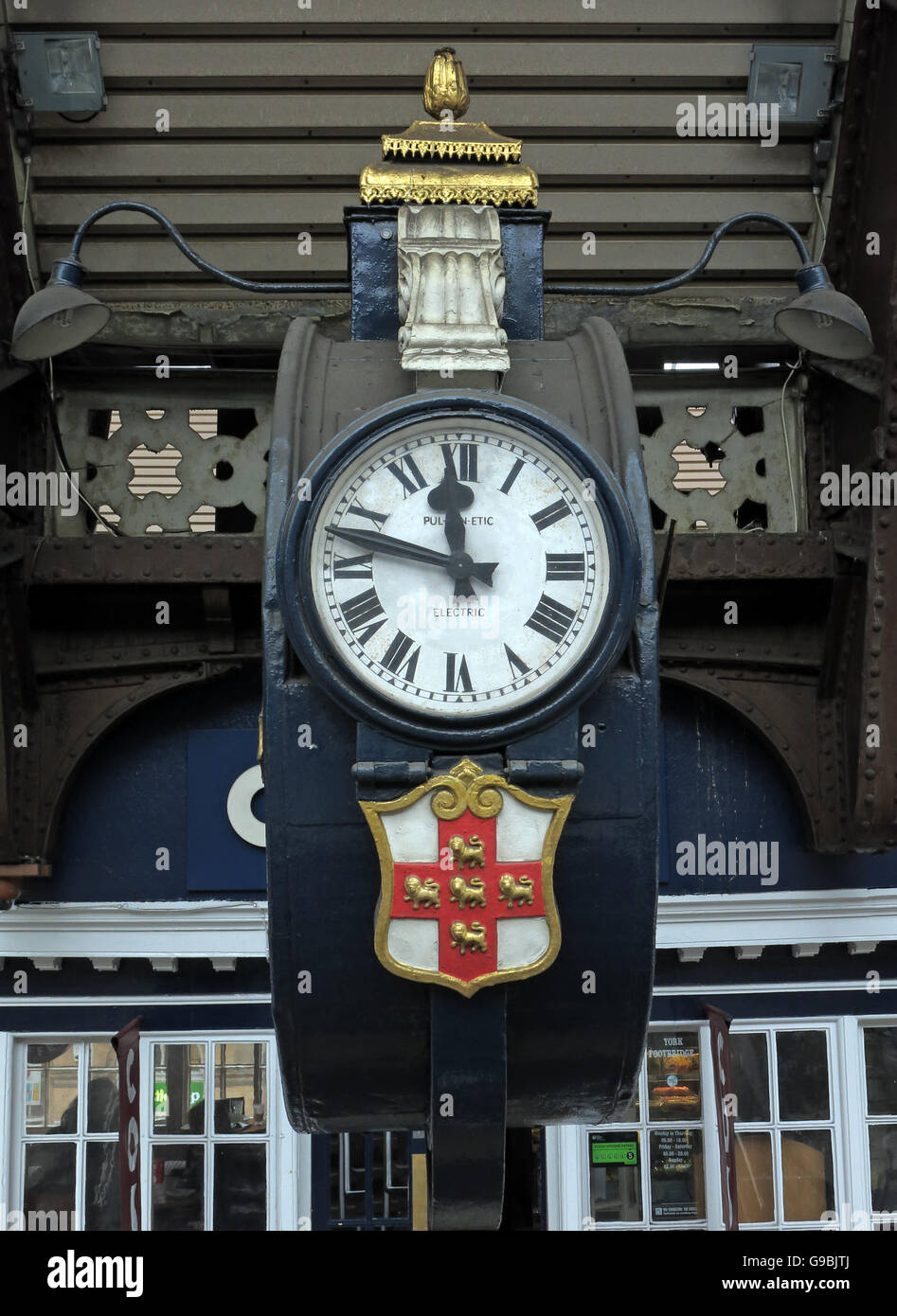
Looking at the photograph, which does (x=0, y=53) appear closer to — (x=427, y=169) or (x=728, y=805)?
(x=427, y=169)

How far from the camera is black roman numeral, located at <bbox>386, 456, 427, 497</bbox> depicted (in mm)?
3490

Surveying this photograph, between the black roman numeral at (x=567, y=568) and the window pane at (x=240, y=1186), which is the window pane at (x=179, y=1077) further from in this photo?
the black roman numeral at (x=567, y=568)

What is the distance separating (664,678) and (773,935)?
142 cm

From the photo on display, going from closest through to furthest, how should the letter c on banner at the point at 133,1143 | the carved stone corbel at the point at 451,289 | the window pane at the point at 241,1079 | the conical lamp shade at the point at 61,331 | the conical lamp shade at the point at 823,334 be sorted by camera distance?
the carved stone corbel at the point at 451,289, the conical lamp shade at the point at 61,331, the conical lamp shade at the point at 823,334, the letter c on banner at the point at 133,1143, the window pane at the point at 241,1079

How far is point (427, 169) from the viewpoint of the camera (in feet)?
13.0

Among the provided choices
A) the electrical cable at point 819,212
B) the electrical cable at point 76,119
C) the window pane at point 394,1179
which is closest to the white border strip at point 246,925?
the window pane at point 394,1179

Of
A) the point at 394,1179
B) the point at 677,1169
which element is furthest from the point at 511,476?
the point at 394,1179

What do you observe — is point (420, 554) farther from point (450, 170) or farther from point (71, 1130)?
point (71, 1130)

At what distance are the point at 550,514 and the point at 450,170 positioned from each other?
112cm

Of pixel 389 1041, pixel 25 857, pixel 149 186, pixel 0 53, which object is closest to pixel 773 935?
pixel 25 857

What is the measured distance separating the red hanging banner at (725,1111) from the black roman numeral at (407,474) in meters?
4.51

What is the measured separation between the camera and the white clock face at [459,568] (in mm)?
3402

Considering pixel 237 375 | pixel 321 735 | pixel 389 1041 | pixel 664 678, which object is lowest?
pixel 389 1041

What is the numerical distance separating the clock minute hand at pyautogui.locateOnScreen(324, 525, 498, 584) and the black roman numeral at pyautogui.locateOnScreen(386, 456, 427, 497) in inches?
5.2
